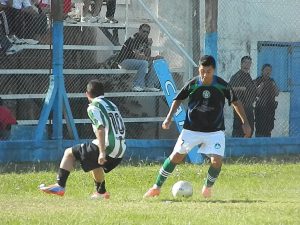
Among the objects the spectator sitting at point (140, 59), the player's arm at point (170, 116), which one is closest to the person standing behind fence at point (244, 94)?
the spectator sitting at point (140, 59)

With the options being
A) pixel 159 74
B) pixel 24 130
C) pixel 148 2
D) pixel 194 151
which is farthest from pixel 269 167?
pixel 148 2

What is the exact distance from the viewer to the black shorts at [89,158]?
1255cm

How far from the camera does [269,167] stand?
58.0 ft

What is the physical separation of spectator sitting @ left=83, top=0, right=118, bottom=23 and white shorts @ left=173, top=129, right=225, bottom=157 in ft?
23.9

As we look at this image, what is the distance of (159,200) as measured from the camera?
41.4 feet

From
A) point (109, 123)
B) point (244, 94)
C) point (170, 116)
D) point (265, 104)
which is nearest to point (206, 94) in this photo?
point (170, 116)

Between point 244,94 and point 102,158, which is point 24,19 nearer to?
point 244,94

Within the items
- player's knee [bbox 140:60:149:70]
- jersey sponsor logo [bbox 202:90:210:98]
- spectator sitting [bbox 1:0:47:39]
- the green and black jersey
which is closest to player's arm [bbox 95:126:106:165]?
the green and black jersey

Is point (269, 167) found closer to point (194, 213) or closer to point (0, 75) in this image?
point (0, 75)

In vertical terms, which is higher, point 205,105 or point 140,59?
point 140,59

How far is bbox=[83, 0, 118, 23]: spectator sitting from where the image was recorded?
20.0 meters

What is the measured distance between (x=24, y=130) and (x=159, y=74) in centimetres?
277

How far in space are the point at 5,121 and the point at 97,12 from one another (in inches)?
135

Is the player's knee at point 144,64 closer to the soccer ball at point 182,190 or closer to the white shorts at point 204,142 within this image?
the white shorts at point 204,142
